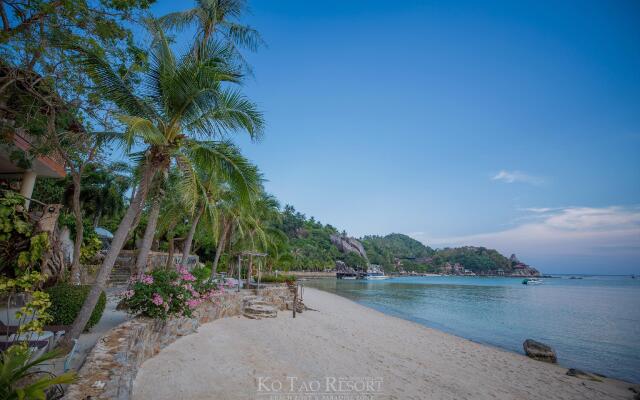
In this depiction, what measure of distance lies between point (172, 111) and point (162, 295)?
3745 millimetres

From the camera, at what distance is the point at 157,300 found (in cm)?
581

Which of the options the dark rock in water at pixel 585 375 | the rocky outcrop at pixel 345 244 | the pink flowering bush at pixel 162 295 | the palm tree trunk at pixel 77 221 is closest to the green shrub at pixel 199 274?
the pink flowering bush at pixel 162 295

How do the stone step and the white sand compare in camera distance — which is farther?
the stone step

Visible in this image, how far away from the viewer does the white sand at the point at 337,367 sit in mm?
4988

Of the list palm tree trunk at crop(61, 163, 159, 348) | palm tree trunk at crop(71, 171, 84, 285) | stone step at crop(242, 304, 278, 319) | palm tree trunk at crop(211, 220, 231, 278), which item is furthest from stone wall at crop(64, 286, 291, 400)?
palm tree trunk at crop(211, 220, 231, 278)

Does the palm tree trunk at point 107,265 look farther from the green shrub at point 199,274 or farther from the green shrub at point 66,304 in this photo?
the green shrub at point 199,274

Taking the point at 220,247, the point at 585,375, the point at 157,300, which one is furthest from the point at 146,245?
the point at 585,375

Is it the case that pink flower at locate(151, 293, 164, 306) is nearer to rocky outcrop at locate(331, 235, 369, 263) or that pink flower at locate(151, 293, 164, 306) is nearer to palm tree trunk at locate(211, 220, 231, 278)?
palm tree trunk at locate(211, 220, 231, 278)

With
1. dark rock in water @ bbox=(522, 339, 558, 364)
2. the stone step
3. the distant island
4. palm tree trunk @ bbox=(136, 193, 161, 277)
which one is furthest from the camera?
the distant island

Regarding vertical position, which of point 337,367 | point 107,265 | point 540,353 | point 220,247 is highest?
point 220,247

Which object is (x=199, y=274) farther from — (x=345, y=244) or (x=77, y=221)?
(x=345, y=244)

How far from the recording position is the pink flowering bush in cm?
589

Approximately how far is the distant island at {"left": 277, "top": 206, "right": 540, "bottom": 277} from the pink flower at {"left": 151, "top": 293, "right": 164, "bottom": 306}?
178 ft

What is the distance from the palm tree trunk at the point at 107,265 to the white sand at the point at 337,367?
125cm
